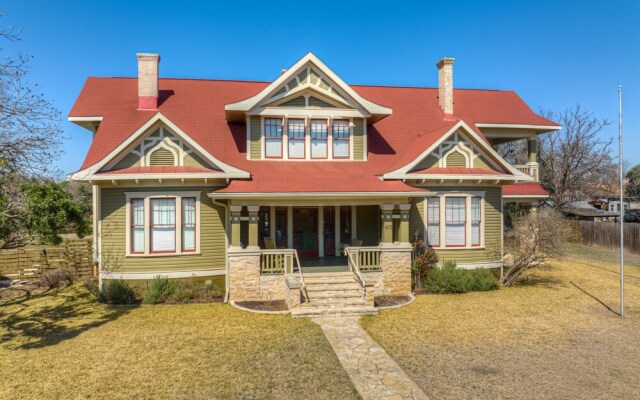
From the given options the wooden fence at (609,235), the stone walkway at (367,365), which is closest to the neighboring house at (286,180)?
the stone walkway at (367,365)

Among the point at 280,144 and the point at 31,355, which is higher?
the point at 280,144

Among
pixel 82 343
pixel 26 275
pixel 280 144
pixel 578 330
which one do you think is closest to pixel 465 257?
pixel 578 330

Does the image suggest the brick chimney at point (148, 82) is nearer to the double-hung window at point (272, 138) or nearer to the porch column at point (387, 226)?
the double-hung window at point (272, 138)

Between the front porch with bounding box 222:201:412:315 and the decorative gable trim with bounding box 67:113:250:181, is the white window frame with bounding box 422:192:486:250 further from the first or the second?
the decorative gable trim with bounding box 67:113:250:181

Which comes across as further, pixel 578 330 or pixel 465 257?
pixel 465 257

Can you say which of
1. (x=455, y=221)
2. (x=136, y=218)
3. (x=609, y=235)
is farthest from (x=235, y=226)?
(x=609, y=235)

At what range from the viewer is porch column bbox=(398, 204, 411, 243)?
15.1 meters

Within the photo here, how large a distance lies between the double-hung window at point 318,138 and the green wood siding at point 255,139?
2.14m

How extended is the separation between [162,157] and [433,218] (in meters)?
10.6

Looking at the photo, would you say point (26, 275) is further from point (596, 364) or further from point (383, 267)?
point (596, 364)

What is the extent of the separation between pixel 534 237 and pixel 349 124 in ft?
28.1

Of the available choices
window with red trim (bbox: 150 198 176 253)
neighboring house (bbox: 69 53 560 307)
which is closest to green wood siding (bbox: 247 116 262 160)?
neighboring house (bbox: 69 53 560 307)

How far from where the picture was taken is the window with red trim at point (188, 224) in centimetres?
1499

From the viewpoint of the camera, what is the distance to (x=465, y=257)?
16750mm
